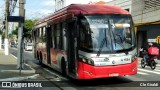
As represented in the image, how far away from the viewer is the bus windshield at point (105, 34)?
14641mm

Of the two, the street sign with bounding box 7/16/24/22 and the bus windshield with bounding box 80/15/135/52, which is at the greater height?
the street sign with bounding box 7/16/24/22

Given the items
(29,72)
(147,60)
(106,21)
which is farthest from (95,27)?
(147,60)

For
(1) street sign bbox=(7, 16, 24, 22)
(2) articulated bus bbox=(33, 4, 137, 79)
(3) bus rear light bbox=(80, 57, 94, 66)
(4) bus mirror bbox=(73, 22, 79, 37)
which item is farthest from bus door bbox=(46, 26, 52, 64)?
(3) bus rear light bbox=(80, 57, 94, 66)

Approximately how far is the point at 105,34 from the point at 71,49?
1731 mm

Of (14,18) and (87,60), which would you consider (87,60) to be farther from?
(14,18)

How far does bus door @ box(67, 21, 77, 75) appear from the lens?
607 inches

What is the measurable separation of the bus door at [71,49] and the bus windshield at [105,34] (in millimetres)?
656

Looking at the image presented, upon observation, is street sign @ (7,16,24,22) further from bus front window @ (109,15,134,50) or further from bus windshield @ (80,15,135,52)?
bus front window @ (109,15,134,50)

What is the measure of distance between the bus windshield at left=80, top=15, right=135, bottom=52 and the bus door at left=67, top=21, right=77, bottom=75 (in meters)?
0.66

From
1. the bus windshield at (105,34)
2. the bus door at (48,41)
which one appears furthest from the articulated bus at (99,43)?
the bus door at (48,41)

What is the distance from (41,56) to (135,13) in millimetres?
21416

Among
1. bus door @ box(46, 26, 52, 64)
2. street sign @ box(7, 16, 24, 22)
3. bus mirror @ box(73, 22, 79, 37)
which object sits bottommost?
bus door @ box(46, 26, 52, 64)

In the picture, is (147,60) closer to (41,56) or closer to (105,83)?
(41,56)

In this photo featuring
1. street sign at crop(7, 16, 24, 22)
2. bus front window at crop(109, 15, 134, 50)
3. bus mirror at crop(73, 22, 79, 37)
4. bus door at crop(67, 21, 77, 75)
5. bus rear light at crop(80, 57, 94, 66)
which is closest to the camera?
bus rear light at crop(80, 57, 94, 66)
